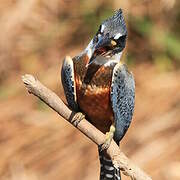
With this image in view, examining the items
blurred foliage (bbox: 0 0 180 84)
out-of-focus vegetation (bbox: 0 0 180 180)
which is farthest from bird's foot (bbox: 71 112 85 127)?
blurred foliage (bbox: 0 0 180 84)

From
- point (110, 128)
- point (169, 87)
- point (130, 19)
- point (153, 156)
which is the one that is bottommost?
point (110, 128)

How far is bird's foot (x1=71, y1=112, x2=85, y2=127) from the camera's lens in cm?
228

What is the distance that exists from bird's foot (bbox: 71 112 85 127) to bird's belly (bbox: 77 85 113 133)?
7 cm

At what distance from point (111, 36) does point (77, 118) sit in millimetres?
230

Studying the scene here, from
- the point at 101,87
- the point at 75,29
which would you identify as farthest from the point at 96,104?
the point at 75,29

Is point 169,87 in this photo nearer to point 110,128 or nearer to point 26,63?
point 26,63

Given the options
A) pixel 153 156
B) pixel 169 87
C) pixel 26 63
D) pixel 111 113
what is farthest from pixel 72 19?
pixel 111 113

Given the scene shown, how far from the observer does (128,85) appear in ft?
8.26

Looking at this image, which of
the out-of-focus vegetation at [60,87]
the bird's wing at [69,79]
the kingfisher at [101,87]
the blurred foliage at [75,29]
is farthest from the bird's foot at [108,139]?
the blurred foliage at [75,29]

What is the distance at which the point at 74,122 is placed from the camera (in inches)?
89.8

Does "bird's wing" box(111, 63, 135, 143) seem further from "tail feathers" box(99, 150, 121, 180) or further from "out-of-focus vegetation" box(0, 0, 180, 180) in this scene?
"out-of-focus vegetation" box(0, 0, 180, 180)

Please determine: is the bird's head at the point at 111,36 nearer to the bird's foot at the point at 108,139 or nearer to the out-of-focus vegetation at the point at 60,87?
the bird's foot at the point at 108,139

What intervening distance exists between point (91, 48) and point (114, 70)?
4.0 inches

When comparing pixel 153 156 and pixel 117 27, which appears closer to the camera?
pixel 117 27
